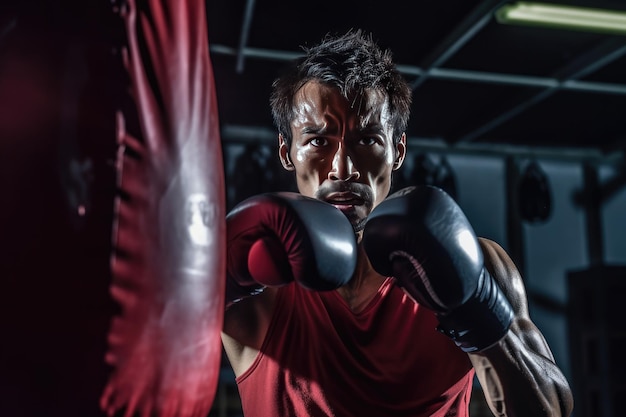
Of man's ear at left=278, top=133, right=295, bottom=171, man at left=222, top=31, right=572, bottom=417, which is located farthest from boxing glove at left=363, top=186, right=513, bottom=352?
man's ear at left=278, top=133, right=295, bottom=171

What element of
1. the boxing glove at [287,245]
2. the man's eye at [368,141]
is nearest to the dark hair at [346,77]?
the man's eye at [368,141]

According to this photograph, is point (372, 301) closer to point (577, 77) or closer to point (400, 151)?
point (400, 151)

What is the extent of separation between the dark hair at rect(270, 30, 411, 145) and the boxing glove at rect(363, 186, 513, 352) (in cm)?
50

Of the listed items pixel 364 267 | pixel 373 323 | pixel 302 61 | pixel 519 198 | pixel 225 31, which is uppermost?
pixel 225 31

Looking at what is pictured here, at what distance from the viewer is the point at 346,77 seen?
4.88ft

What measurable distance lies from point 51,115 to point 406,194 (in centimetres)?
60

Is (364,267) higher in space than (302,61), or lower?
lower

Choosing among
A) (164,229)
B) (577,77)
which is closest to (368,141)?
(164,229)

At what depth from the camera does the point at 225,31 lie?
3.74 meters

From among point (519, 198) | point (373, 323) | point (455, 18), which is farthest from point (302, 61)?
A: point (519, 198)

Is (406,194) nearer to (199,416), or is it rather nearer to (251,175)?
(199,416)

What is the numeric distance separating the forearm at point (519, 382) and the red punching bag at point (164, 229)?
72 cm

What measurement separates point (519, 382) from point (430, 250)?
1.35ft

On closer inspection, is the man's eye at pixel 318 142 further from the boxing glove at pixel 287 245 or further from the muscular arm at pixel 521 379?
the muscular arm at pixel 521 379
